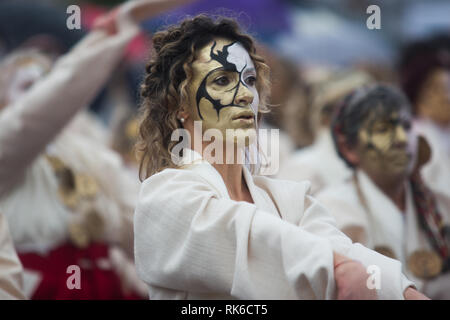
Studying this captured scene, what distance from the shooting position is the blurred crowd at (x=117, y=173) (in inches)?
161

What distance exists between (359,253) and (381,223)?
1387 mm

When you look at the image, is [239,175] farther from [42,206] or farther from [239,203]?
[42,206]

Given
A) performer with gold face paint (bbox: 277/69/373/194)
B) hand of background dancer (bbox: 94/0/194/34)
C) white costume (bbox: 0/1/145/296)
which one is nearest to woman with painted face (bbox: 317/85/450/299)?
performer with gold face paint (bbox: 277/69/373/194)

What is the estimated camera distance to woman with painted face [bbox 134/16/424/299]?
8.36ft

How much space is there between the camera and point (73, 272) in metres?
4.46

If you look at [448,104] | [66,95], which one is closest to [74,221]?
[66,95]

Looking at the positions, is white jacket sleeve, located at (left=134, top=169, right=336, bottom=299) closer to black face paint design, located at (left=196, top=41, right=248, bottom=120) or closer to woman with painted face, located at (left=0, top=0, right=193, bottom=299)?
black face paint design, located at (left=196, top=41, right=248, bottom=120)

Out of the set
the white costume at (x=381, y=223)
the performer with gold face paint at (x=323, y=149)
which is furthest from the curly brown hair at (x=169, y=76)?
the performer with gold face paint at (x=323, y=149)

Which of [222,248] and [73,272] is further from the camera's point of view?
[73,272]

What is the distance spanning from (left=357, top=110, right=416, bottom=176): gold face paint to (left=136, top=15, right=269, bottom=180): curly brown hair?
4.30 feet

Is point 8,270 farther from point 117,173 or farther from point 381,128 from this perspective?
point 381,128

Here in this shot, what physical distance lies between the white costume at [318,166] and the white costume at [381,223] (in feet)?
3.61

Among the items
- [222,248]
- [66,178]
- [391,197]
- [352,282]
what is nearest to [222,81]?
[222,248]
